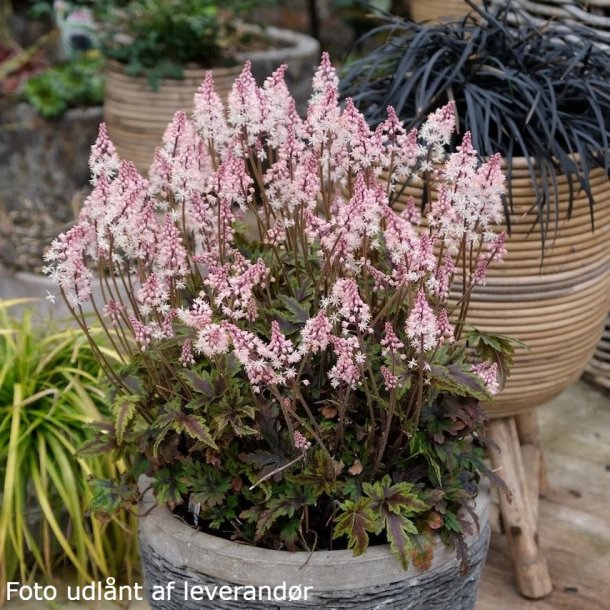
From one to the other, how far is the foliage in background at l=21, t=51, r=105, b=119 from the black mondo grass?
223cm

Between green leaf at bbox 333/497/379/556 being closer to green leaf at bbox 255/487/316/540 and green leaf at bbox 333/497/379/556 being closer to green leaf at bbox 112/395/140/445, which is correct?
green leaf at bbox 255/487/316/540

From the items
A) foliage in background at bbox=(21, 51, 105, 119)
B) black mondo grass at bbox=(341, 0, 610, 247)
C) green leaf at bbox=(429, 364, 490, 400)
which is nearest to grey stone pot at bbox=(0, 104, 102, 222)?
foliage in background at bbox=(21, 51, 105, 119)

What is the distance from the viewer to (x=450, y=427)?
1.59 m

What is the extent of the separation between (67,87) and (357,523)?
10.5 ft

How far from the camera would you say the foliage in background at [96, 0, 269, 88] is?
3.68m

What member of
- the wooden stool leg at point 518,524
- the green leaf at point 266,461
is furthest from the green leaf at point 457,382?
the wooden stool leg at point 518,524

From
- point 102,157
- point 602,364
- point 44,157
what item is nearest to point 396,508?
point 102,157

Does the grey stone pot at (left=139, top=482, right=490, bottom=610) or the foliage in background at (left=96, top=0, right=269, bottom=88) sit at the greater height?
the foliage in background at (left=96, top=0, right=269, bottom=88)

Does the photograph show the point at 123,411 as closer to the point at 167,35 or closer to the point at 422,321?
the point at 422,321

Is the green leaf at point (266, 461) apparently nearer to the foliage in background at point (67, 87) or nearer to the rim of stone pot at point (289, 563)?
the rim of stone pot at point (289, 563)

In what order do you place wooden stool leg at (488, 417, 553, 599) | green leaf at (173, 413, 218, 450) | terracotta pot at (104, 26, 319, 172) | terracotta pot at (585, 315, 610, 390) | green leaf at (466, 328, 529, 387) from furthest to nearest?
1. terracotta pot at (104, 26, 319, 172)
2. terracotta pot at (585, 315, 610, 390)
3. wooden stool leg at (488, 417, 553, 599)
4. green leaf at (466, 328, 529, 387)
5. green leaf at (173, 413, 218, 450)

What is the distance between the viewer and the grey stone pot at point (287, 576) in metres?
1.54

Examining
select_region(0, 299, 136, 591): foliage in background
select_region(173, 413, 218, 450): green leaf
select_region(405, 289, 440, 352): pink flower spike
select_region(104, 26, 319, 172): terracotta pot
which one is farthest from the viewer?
select_region(104, 26, 319, 172): terracotta pot

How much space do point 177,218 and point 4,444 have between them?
0.78 meters
